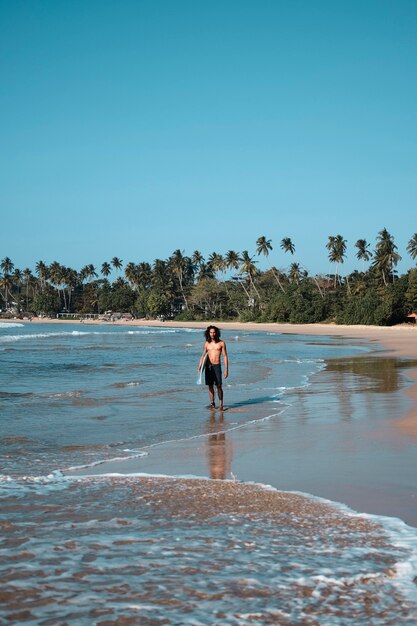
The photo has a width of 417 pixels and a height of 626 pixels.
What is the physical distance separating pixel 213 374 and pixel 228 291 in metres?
94.0

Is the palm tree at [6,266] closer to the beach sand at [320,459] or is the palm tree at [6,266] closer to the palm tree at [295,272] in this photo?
the palm tree at [295,272]

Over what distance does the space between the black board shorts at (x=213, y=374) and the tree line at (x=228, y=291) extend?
5830 cm

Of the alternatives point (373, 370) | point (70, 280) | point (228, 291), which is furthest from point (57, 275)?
point (373, 370)

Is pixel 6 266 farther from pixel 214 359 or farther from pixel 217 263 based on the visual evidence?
pixel 214 359

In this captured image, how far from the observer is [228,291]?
106 metres

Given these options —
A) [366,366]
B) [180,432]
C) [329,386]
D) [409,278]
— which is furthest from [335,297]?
[180,432]

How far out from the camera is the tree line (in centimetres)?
7406

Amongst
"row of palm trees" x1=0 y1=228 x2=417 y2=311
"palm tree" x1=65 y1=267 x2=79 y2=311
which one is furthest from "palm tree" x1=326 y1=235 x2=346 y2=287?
"palm tree" x1=65 y1=267 x2=79 y2=311

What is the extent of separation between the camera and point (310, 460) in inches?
285

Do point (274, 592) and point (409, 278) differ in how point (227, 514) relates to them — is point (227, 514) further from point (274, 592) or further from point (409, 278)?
point (409, 278)

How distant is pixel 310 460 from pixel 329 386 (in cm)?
845

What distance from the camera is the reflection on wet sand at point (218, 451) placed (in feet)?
22.4

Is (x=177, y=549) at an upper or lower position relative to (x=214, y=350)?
lower

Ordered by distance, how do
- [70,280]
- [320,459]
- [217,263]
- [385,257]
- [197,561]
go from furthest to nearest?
[70,280] → [217,263] → [385,257] → [320,459] → [197,561]
